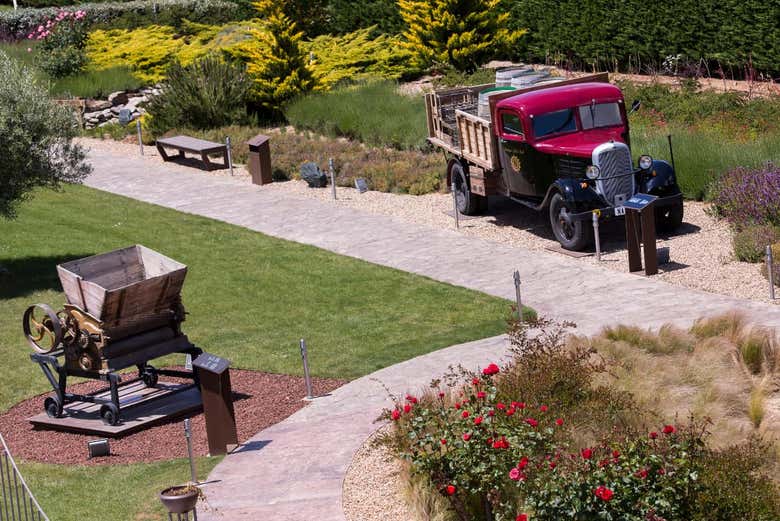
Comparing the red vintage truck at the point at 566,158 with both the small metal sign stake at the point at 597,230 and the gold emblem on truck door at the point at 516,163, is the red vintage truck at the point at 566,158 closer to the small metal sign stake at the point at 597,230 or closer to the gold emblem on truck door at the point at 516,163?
the gold emblem on truck door at the point at 516,163

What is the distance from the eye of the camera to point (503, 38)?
102ft

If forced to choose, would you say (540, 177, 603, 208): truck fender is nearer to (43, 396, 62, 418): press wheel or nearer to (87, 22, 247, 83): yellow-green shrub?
(43, 396, 62, 418): press wheel

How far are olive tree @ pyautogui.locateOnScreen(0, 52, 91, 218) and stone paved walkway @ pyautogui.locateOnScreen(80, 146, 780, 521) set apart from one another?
4044 millimetres

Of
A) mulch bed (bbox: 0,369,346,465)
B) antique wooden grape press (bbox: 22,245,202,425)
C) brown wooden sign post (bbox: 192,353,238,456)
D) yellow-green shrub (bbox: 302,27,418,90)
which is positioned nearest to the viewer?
brown wooden sign post (bbox: 192,353,238,456)

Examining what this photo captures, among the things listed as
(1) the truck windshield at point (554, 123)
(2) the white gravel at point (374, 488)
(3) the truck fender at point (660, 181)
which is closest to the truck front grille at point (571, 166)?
(1) the truck windshield at point (554, 123)

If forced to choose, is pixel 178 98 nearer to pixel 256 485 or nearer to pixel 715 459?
pixel 256 485

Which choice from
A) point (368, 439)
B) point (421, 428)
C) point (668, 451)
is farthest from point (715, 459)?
point (368, 439)

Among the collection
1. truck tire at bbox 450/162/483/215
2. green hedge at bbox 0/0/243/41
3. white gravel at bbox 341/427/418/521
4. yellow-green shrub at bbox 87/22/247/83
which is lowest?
white gravel at bbox 341/427/418/521

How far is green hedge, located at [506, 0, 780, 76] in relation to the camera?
1062 inches

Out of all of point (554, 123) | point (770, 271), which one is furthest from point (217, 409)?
point (554, 123)

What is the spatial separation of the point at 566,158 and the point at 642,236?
8.09ft

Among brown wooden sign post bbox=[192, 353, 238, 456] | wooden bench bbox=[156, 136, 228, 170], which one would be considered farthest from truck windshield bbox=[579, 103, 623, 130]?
wooden bench bbox=[156, 136, 228, 170]

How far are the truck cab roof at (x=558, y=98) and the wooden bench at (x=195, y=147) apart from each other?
8652mm

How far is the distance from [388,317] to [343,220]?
565cm
